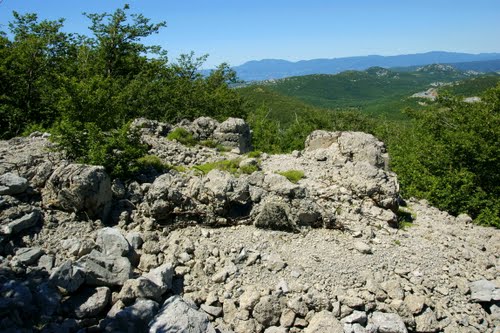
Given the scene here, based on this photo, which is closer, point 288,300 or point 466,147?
point 288,300

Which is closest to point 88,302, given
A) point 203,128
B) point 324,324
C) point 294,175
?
point 324,324

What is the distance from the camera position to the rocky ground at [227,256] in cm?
710

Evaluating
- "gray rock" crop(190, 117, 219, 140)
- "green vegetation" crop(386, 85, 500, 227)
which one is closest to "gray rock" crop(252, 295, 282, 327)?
"green vegetation" crop(386, 85, 500, 227)

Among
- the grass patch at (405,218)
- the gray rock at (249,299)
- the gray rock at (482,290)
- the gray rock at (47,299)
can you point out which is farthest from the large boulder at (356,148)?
the gray rock at (47,299)

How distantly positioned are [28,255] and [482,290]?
35.6ft

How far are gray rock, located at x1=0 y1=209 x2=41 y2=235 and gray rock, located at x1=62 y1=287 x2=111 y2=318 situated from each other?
2.67 m

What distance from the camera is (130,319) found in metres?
6.62

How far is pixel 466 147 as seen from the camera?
1881 centimetres

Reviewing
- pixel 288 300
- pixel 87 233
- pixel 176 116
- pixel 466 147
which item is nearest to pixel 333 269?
pixel 288 300

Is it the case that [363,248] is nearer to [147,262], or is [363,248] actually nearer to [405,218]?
[405,218]

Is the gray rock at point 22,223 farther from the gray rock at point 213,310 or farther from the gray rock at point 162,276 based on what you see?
the gray rock at point 213,310

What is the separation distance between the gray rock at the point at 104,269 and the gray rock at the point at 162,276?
0.50 m

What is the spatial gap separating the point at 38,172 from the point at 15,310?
472 centimetres

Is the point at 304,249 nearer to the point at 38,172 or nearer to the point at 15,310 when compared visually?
the point at 15,310
